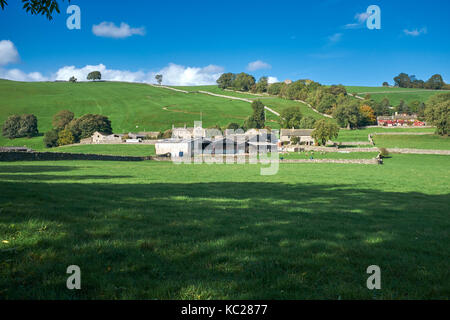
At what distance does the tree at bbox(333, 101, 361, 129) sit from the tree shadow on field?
4205 inches

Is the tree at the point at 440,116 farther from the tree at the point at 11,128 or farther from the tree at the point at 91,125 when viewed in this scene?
the tree at the point at 11,128

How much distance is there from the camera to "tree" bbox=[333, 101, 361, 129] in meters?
109

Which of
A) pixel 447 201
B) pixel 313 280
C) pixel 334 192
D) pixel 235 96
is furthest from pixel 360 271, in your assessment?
pixel 235 96

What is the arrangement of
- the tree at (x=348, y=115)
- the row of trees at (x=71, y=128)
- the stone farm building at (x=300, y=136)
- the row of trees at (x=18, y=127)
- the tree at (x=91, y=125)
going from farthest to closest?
the tree at (x=348, y=115), the tree at (x=91, y=125), the stone farm building at (x=300, y=136), the row of trees at (x=18, y=127), the row of trees at (x=71, y=128)

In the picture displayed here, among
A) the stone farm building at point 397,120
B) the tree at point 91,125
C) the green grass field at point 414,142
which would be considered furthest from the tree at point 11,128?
the stone farm building at point 397,120

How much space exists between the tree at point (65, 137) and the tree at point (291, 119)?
256 ft

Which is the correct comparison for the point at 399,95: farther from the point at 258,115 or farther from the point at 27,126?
the point at 27,126

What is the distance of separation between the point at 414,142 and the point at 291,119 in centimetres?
5030

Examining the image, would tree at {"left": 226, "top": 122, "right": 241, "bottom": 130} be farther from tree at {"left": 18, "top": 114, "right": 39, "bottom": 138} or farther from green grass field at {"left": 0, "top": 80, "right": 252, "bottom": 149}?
tree at {"left": 18, "top": 114, "right": 39, "bottom": 138}

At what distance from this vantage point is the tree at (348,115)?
109438 mm

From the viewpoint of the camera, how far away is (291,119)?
120750 mm

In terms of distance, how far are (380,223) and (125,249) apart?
28.2 feet

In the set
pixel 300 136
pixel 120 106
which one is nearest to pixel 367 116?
pixel 300 136
